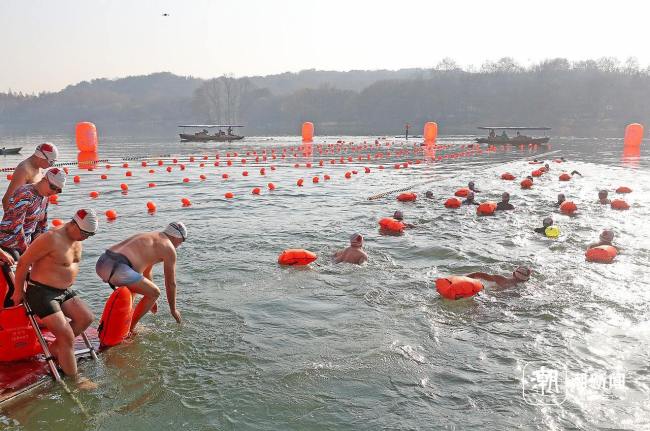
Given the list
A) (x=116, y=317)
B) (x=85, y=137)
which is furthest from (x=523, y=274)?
(x=85, y=137)

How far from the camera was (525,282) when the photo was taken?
8836 millimetres

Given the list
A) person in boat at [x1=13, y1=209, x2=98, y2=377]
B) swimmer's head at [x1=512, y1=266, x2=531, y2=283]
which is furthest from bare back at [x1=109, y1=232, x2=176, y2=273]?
swimmer's head at [x1=512, y1=266, x2=531, y2=283]

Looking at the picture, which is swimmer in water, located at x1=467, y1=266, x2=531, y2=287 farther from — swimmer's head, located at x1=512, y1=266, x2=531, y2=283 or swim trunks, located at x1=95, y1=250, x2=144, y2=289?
swim trunks, located at x1=95, y1=250, x2=144, y2=289

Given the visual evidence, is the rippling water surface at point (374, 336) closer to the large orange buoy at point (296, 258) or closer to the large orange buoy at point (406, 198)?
the large orange buoy at point (296, 258)

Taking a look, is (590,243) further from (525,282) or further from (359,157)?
(359,157)

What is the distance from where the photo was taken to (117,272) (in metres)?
5.60

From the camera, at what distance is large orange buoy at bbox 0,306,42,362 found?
17.4ft

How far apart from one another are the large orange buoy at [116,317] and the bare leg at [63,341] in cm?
68

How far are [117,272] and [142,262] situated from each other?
0.34m

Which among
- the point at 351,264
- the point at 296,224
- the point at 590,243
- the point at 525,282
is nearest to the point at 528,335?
the point at 525,282

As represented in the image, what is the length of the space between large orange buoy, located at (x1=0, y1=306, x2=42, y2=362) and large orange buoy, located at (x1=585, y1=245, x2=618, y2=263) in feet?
33.1

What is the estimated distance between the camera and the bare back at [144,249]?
580cm

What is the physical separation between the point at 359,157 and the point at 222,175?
47.3 feet

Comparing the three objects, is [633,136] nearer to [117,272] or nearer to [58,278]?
[117,272]
